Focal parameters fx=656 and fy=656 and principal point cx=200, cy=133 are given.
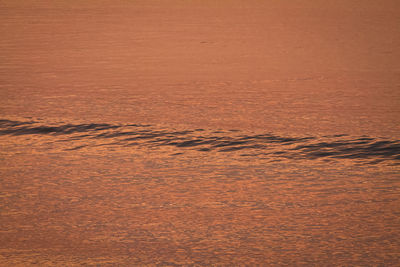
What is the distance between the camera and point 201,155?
1.13 metres

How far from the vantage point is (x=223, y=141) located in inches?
47.7

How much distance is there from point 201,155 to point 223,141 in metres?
0.10

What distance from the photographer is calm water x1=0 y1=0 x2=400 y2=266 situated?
2.55ft

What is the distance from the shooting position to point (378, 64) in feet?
6.77

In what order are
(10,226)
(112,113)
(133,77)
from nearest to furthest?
1. (10,226)
2. (112,113)
3. (133,77)

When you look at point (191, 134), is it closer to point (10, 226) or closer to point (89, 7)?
point (10, 226)

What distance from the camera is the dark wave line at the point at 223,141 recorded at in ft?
3.71

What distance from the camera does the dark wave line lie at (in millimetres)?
1130

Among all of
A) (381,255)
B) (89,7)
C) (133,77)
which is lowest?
(381,255)

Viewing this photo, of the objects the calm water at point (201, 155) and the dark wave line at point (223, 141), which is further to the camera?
the dark wave line at point (223, 141)

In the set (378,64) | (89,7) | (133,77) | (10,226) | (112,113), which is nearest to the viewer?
(10,226)

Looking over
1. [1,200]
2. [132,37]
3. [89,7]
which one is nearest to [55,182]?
[1,200]

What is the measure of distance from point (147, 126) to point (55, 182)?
348 mm

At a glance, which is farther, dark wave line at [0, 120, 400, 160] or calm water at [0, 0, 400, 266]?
dark wave line at [0, 120, 400, 160]
